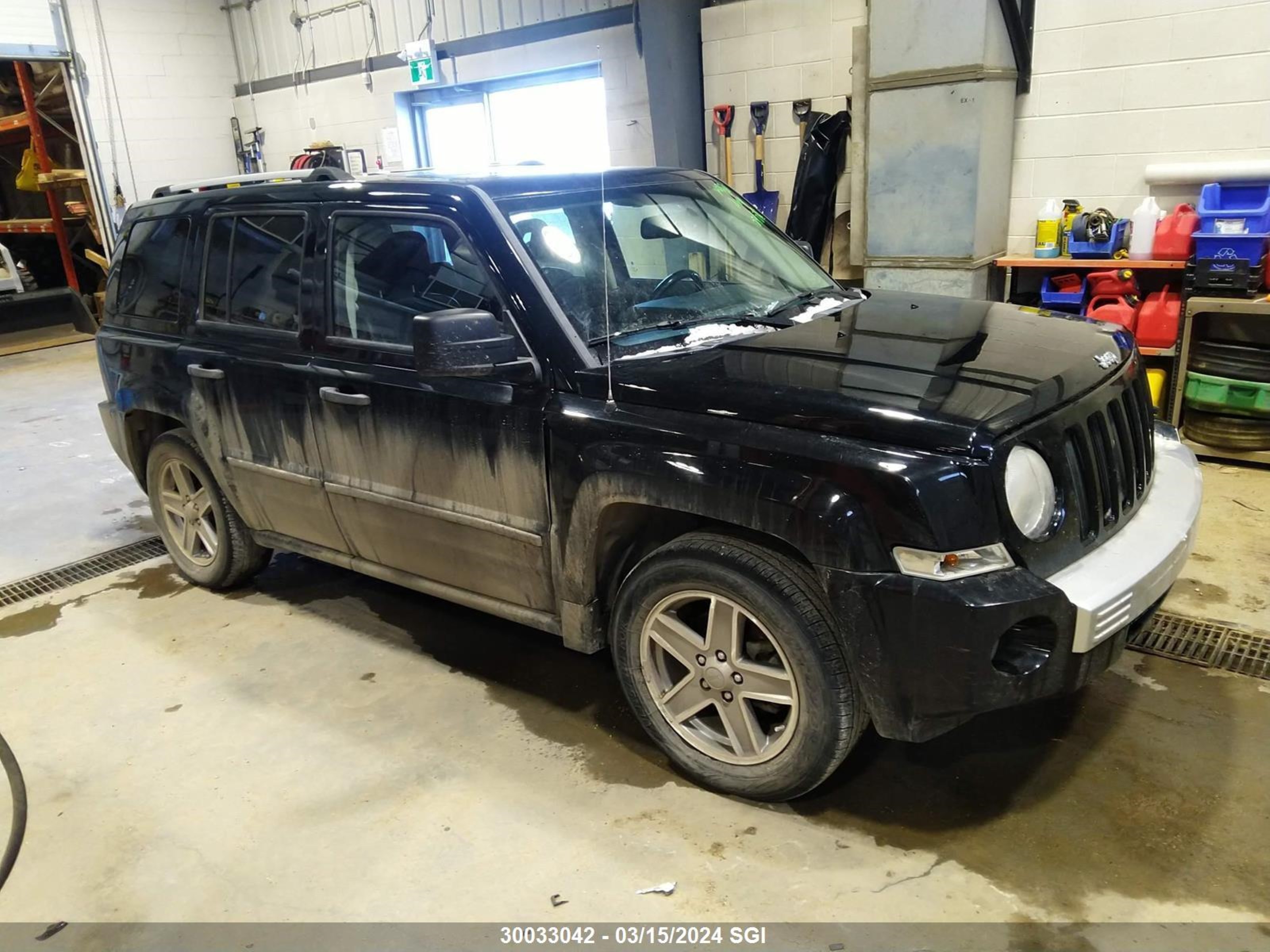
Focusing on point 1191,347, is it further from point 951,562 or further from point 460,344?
point 460,344

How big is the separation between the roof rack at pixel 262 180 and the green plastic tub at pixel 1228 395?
4401 mm

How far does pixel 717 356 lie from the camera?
2.66 m

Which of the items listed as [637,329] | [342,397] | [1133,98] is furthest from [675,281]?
[1133,98]

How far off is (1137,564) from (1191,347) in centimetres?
347

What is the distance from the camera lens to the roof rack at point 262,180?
347cm

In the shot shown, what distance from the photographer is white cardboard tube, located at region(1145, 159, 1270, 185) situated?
505 centimetres

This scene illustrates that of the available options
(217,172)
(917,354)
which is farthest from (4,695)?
(217,172)

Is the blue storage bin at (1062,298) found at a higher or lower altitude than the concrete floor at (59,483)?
higher

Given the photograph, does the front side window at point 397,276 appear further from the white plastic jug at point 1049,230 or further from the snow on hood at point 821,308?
the white plastic jug at point 1049,230

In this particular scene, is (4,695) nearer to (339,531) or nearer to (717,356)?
(339,531)

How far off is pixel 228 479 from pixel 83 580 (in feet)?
4.17

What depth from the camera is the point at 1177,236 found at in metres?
5.19

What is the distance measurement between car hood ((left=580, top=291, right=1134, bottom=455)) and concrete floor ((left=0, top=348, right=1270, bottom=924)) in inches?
41.9

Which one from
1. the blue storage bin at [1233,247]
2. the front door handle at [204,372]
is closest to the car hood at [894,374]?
the front door handle at [204,372]
